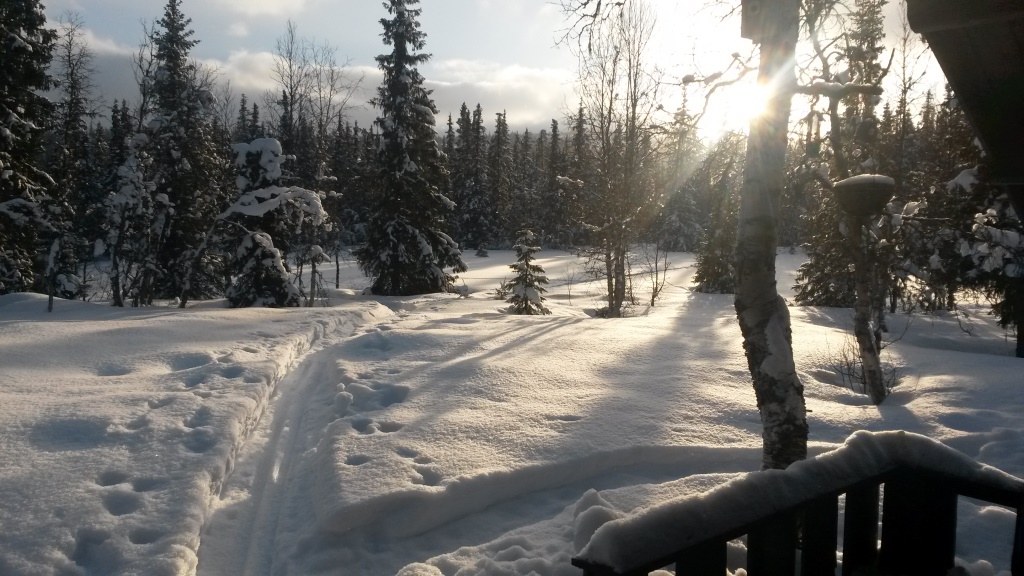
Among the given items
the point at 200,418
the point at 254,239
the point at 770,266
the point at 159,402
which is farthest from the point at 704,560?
the point at 254,239

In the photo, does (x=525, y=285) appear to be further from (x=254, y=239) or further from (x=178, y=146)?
(x=178, y=146)

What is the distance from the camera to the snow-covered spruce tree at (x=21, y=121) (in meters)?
17.6

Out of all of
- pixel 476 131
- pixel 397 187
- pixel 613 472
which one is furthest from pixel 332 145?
pixel 613 472

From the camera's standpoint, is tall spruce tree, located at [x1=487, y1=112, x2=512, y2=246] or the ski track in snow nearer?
the ski track in snow

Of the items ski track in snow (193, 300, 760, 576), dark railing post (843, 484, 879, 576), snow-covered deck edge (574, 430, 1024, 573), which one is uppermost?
snow-covered deck edge (574, 430, 1024, 573)

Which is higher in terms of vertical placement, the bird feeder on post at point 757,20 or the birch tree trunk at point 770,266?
the bird feeder on post at point 757,20

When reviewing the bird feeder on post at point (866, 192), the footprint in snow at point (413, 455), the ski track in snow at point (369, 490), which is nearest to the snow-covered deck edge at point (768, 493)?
the ski track in snow at point (369, 490)

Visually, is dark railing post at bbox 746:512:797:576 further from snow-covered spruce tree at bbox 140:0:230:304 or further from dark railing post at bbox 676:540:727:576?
snow-covered spruce tree at bbox 140:0:230:304

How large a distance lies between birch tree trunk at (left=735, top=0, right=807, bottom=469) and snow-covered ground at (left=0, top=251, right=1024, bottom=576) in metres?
0.90

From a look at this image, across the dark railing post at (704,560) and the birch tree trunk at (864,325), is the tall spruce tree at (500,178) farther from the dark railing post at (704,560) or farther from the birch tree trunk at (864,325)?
the dark railing post at (704,560)

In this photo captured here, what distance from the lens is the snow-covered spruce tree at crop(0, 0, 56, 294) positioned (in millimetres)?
17562

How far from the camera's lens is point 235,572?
376 cm

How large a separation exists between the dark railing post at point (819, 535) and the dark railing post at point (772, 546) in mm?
157

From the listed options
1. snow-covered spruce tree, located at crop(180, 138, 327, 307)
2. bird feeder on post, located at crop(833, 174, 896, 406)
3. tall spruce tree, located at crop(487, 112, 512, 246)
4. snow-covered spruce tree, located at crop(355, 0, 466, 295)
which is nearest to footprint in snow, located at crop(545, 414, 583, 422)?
bird feeder on post, located at crop(833, 174, 896, 406)
